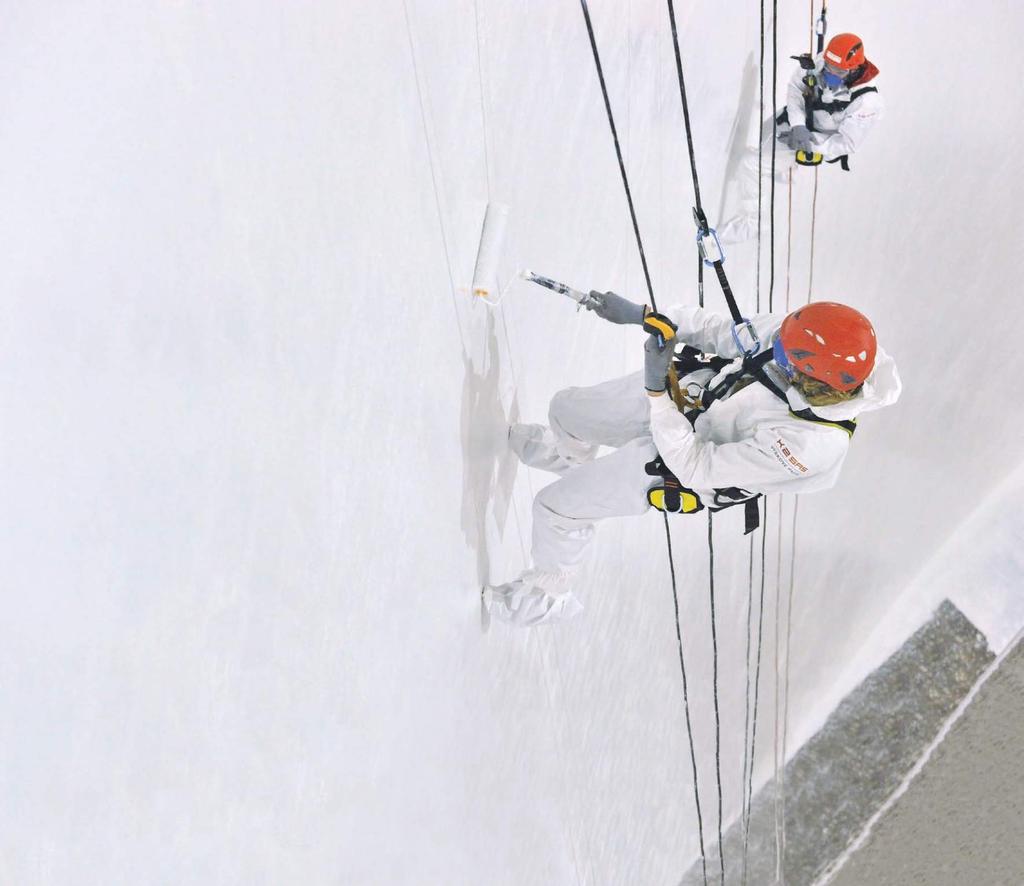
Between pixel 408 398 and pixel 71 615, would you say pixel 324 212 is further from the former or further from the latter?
pixel 71 615

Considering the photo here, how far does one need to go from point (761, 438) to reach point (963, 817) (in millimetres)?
3623

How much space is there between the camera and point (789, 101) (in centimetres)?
441

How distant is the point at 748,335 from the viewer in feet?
8.70

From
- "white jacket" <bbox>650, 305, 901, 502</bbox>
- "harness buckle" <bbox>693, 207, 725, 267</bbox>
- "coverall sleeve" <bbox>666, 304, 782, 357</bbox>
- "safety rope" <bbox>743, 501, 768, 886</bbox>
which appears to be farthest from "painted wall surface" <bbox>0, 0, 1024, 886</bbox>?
"white jacket" <bbox>650, 305, 901, 502</bbox>

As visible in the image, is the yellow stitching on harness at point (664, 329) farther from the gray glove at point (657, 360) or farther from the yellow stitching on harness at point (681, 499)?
the yellow stitching on harness at point (681, 499)

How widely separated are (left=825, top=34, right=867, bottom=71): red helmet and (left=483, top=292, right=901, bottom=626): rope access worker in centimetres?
180

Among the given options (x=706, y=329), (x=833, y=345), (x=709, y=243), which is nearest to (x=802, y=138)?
(x=709, y=243)

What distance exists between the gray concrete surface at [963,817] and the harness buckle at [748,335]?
11.0ft

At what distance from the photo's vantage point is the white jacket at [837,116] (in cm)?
425

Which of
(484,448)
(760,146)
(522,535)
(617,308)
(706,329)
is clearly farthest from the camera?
(760,146)

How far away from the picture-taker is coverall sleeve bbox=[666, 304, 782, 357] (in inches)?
108

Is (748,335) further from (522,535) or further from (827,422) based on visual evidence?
(522,535)

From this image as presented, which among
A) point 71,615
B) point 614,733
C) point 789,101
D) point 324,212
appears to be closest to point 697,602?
point 614,733

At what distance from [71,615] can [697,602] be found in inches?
119
